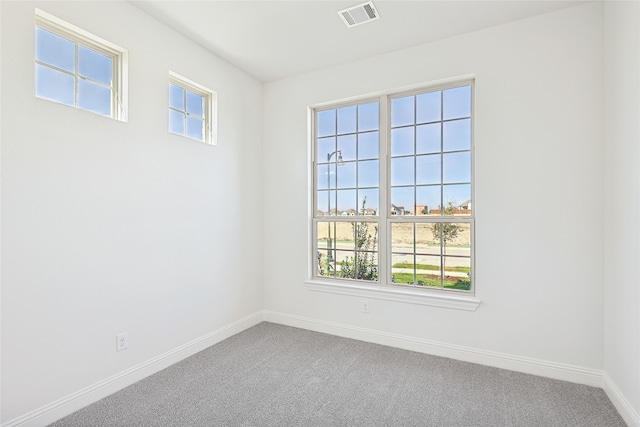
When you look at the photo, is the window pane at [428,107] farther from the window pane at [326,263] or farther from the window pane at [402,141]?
the window pane at [326,263]

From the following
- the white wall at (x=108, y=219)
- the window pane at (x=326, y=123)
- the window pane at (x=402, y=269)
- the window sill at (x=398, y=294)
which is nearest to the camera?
the white wall at (x=108, y=219)

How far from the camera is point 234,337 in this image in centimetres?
342

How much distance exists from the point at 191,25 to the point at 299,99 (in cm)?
134

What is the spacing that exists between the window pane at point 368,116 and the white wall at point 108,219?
1.39 m

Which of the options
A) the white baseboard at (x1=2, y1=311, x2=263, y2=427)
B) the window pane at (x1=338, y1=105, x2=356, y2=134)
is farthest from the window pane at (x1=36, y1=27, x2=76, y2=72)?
the window pane at (x1=338, y1=105, x2=356, y2=134)

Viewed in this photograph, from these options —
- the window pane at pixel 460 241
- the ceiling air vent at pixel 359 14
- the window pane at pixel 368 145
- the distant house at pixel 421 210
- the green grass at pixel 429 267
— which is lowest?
the green grass at pixel 429 267

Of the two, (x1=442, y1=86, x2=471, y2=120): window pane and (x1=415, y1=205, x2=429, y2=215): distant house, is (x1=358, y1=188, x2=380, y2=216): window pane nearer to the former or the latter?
(x1=415, y1=205, x2=429, y2=215): distant house

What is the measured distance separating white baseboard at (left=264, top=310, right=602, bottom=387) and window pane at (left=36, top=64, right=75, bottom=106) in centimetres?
289

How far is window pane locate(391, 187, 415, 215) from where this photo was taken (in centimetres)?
326

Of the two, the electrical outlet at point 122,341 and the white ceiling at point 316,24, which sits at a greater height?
the white ceiling at point 316,24

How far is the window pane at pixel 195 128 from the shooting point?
312cm

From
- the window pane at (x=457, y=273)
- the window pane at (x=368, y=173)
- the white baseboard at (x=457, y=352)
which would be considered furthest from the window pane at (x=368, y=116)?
the white baseboard at (x=457, y=352)

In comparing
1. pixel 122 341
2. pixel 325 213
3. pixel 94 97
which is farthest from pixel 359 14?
pixel 122 341

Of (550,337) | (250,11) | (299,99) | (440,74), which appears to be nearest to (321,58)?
(299,99)
